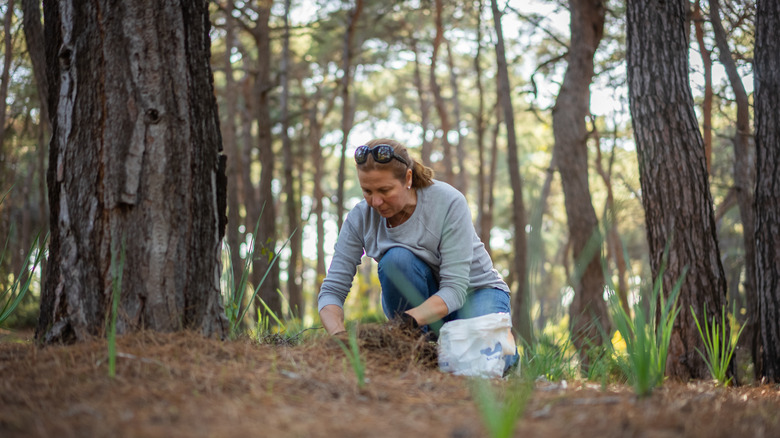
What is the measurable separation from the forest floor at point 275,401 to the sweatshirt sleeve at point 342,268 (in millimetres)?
687

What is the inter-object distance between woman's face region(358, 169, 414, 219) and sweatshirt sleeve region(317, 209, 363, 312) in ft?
0.85

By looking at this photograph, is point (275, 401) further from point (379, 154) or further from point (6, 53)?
point (6, 53)

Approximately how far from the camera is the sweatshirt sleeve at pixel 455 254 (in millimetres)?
2565

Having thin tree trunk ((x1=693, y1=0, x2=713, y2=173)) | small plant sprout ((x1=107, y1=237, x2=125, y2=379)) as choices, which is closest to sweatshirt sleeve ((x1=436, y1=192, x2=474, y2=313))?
small plant sprout ((x1=107, y1=237, x2=125, y2=379))

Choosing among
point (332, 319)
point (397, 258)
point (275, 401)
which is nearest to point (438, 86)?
point (397, 258)

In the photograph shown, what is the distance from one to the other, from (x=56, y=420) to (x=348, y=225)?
1.78m

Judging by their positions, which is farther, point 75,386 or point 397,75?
point 397,75

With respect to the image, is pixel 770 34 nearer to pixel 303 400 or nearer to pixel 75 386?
pixel 303 400

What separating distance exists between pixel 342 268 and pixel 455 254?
0.58m

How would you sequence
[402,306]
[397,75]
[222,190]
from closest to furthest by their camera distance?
[222,190]
[402,306]
[397,75]

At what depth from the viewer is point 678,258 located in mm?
3488

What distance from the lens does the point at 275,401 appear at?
4.85ft

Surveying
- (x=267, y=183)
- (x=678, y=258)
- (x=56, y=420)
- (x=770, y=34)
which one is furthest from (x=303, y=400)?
(x=267, y=183)

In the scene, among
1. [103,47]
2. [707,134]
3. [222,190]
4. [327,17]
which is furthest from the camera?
[327,17]
